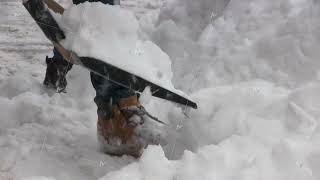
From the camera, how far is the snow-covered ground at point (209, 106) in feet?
6.43

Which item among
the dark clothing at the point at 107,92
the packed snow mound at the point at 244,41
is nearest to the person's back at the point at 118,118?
the dark clothing at the point at 107,92

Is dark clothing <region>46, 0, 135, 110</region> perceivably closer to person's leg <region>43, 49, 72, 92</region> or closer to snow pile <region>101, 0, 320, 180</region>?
snow pile <region>101, 0, 320, 180</region>

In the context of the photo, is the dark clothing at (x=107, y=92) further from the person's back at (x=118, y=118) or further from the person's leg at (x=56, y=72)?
the person's leg at (x=56, y=72)

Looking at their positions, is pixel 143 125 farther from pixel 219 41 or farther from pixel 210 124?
pixel 219 41

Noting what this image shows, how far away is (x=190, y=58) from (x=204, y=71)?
301 mm

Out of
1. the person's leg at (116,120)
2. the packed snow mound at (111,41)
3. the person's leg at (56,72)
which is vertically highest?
the packed snow mound at (111,41)

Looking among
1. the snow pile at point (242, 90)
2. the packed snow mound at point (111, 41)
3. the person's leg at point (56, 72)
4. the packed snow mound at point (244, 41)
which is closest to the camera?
the snow pile at point (242, 90)

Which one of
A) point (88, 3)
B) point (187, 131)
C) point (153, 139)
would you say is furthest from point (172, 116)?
point (88, 3)

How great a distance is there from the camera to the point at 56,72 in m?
3.33

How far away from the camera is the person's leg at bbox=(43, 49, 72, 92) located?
10.8 ft

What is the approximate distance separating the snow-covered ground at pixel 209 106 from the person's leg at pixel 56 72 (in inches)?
2.5

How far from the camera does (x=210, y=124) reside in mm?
2443

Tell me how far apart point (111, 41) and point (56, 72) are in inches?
45.2

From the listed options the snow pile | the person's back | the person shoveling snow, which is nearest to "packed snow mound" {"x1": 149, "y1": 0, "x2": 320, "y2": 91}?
the snow pile
